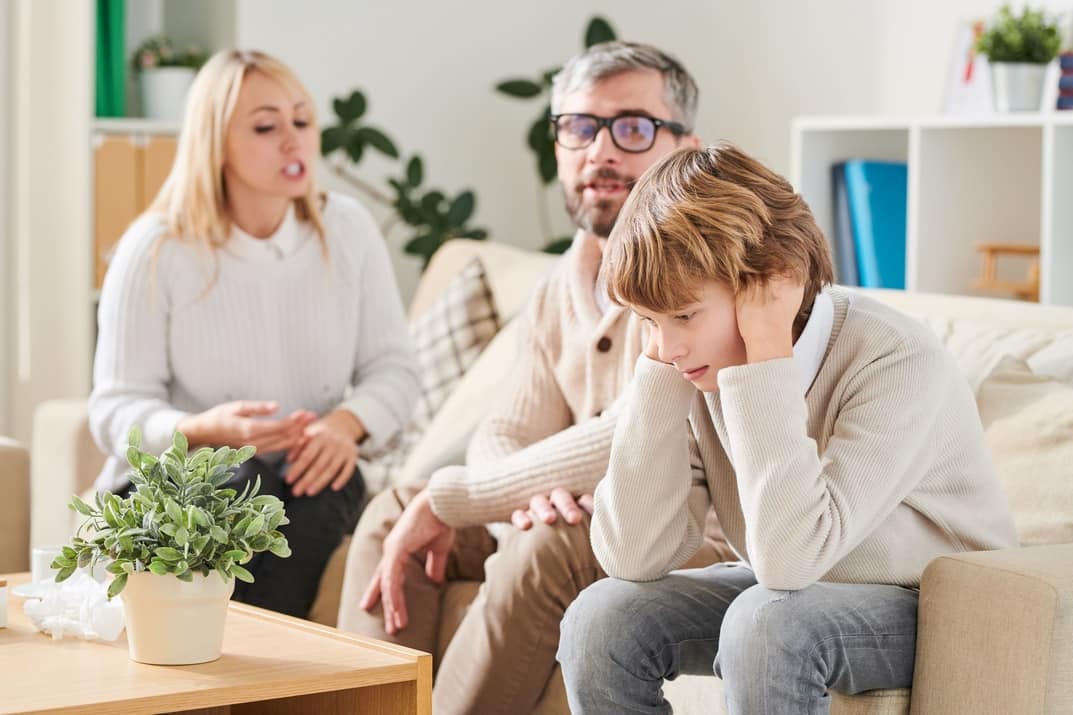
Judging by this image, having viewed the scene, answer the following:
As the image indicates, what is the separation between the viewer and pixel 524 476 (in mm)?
1980

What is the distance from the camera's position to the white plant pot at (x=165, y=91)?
3709 millimetres

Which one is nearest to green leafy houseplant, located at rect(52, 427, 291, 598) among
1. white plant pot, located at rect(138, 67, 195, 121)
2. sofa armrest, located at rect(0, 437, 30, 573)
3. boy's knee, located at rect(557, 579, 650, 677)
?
boy's knee, located at rect(557, 579, 650, 677)

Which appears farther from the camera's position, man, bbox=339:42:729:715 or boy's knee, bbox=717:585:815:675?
man, bbox=339:42:729:715

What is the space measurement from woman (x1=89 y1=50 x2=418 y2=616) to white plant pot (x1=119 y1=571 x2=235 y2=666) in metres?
0.91

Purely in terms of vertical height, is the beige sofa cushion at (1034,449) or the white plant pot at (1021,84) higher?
the white plant pot at (1021,84)

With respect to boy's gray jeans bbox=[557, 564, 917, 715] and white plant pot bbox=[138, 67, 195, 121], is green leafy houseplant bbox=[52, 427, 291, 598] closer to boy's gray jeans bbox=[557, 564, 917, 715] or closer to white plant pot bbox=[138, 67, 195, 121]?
boy's gray jeans bbox=[557, 564, 917, 715]

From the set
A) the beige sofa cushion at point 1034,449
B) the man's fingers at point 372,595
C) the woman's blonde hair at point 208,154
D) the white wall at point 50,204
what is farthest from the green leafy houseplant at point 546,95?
the beige sofa cushion at point 1034,449

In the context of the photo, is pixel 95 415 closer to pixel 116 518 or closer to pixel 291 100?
pixel 291 100

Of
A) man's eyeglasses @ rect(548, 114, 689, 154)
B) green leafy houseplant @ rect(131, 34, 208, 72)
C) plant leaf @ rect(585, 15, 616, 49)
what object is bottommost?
man's eyeglasses @ rect(548, 114, 689, 154)

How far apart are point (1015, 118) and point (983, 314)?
2.52ft

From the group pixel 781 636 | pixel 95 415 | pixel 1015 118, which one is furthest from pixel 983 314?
pixel 95 415

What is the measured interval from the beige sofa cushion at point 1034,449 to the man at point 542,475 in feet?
1.25

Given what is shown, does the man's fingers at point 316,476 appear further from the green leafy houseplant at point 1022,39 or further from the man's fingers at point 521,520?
the green leafy houseplant at point 1022,39

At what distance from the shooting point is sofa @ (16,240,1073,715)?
1.40 metres
